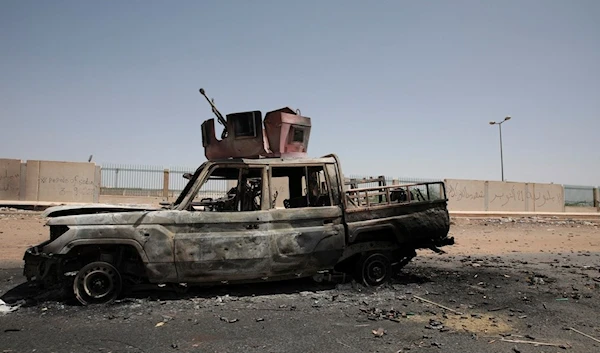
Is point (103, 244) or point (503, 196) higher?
point (503, 196)

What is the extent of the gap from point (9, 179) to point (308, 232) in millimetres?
16758

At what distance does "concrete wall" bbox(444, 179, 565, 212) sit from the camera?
22422 millimetres

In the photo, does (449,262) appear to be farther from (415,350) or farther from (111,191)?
(111,191)

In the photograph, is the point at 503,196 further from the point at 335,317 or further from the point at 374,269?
the point at 335,317

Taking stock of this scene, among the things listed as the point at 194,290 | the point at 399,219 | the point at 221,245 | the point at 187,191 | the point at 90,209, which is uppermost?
the point at 187,191

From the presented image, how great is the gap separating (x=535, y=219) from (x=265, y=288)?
1951 cm

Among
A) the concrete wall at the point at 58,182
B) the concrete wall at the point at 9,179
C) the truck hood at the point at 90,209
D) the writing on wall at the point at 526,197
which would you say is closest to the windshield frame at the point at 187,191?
the truck hood at the point at 90,209

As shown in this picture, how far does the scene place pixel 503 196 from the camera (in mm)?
24328

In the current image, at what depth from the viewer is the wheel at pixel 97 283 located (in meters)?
4.82

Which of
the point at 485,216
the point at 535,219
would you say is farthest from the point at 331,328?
the point at 535,219

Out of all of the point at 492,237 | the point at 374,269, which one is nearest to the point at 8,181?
the point at 374,269

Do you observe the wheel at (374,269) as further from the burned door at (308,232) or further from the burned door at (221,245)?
the burned door at (221,245)

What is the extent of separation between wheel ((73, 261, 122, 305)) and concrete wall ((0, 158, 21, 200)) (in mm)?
15154

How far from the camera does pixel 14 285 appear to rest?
5953 mm
